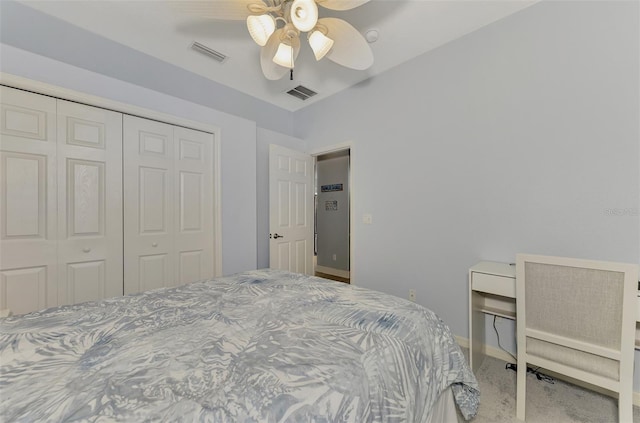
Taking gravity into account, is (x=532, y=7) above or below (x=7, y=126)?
above

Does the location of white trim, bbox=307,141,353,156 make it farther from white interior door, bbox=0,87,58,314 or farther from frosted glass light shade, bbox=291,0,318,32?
white interior door, bbox=0,87,58,314

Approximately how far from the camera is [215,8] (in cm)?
149

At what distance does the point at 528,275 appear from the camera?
57.8 inches

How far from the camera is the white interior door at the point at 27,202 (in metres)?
1.73

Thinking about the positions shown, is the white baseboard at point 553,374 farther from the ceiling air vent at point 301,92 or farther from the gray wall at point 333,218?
the ceiling air vent at point 301,92

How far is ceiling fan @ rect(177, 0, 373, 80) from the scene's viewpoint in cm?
144

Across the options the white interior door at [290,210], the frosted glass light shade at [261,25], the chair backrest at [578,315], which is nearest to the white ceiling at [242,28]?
the frosted glass light shade at [261,25]

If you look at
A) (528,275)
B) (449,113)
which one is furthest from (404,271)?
(449,113)

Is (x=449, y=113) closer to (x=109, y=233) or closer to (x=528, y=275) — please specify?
(x=528, y=275)

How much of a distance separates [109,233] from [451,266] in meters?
2.98

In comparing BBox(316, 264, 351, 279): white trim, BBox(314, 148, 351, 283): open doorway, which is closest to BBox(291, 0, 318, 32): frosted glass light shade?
BBox(314, 148, 351, 283): open doorway

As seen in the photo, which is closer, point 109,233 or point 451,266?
point 109,233

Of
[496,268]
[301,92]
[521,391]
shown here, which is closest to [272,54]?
[301,92]

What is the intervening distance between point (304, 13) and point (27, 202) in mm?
2258
